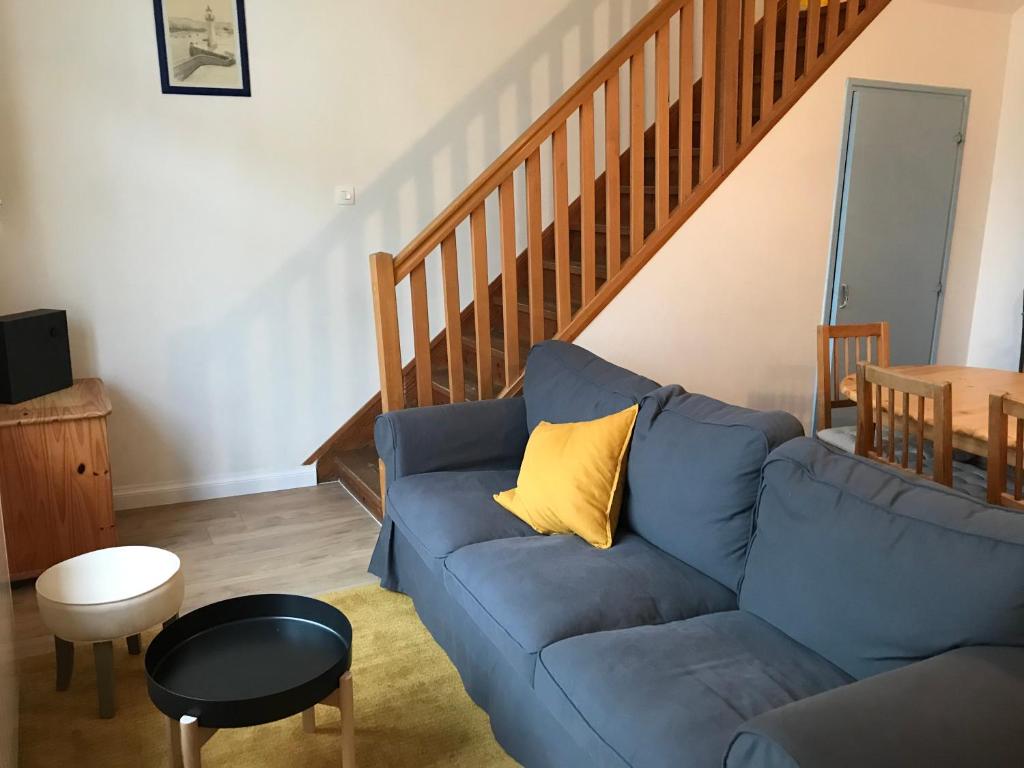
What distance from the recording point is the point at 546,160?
171 inches

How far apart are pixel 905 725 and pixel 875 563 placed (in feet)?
1.43

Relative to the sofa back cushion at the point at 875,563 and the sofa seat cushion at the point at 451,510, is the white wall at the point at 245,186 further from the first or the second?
the sofa back cushion at the point at 875,563

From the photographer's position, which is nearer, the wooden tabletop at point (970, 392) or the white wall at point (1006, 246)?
the wooden tabletop at point (970, 392)

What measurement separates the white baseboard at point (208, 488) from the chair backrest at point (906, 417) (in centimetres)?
256

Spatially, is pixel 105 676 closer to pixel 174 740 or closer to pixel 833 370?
pixel 174 740

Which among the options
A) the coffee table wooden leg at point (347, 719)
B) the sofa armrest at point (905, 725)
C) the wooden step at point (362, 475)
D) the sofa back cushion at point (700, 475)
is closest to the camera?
the sofa armrest at point (905, 725)

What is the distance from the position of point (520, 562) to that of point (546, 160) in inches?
107

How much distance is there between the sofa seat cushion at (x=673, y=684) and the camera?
4.87ft

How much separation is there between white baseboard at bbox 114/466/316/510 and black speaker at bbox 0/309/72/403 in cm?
64

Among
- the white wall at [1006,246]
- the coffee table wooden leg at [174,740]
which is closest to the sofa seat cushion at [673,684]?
the coffee table wooden leg at [174,740]

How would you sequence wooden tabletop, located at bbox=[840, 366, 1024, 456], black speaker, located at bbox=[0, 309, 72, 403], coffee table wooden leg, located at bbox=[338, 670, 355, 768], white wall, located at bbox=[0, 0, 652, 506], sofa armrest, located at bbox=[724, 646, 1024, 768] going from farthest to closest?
white wall, located at bbox=[0, 0, 652, 506], black speaker, located at bbox=[0, 309, 72, 403], wooden tabletop, located at bbox=[840, 366, 1024, 456], coffee table wooden leg, located at bbox=[338, 670, 355, 768], sofa armrest, located at bbox=[724, 646, 1024, 768]

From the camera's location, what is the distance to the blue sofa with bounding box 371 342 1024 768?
1.30 meters

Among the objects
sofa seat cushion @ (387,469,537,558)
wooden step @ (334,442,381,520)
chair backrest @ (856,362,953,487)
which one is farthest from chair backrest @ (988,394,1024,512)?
wooden step @ (334,442,381,520)

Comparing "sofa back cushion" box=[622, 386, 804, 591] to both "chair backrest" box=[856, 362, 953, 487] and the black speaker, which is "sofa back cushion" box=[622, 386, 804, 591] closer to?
"chair backrest" box=[856, 362, 953, 487]
